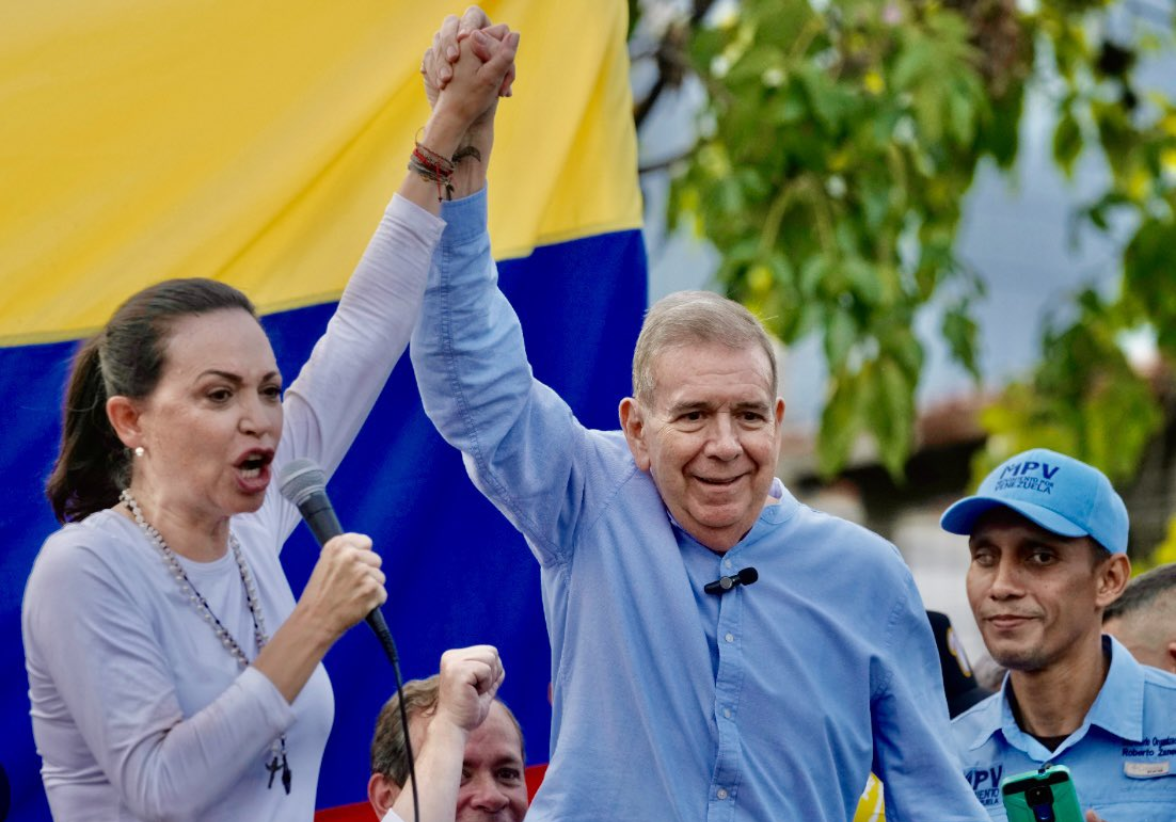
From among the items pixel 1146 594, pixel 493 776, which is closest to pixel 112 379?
pixel 493 776

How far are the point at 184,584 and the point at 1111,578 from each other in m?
2.10

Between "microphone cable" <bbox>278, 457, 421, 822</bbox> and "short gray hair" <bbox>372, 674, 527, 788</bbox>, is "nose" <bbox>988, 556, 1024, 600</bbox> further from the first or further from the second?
"microphone cable" <bbox>278, 457, 421, 822</bbox>

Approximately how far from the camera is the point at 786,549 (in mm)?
3008

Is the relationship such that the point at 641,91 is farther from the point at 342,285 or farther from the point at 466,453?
the point at 466,453

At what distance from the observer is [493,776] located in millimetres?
3557

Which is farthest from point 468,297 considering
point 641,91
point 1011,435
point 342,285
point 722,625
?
point 1011,435

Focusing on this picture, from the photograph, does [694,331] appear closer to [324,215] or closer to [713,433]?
[713,433]

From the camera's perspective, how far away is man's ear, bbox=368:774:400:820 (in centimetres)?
354

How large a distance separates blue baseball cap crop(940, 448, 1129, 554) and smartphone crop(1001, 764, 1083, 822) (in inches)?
27.0

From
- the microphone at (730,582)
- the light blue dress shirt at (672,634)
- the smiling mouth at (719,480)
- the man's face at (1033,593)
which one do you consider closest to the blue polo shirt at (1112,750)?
the man's face at (1033,593)

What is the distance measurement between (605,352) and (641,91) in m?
3.55

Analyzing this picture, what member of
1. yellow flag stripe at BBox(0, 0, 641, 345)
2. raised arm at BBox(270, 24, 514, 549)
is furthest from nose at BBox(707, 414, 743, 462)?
yellow flag stripe at BBox(0, 0, 641, 345)

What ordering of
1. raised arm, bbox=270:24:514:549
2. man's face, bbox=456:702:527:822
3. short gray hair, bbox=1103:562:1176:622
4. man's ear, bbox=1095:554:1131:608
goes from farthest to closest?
short gray hair, bbox=1103:562:1176:622 < man's ear, bbox=1095:554:1131:608 < man's face, bbox=456:702:527:822 < raised arm, bbox=270:24:514:549

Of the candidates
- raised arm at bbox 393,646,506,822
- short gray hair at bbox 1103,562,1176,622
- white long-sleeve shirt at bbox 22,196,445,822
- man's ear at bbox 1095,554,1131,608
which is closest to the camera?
white long-sleeve shirt at bbox 22,196,445,822
